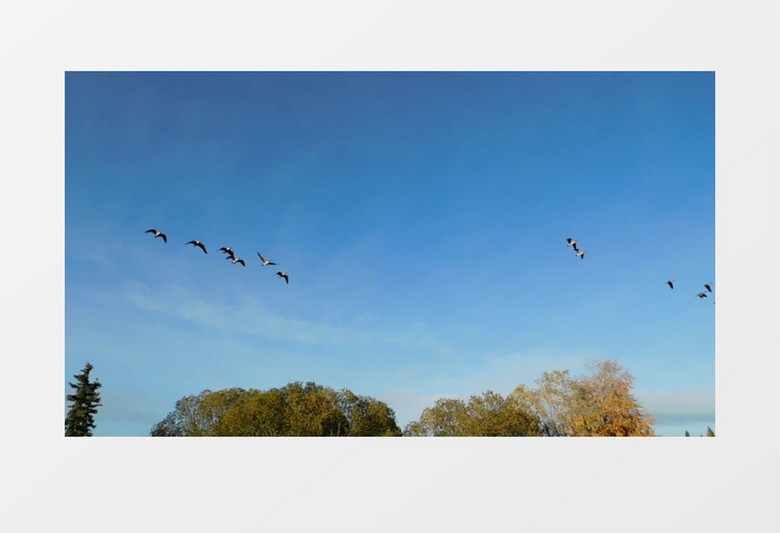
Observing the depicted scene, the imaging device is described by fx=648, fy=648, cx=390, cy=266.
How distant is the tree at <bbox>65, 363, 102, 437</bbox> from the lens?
78.6ft

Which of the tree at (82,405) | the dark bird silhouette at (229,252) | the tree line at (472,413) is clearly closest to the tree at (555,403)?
the tree line at (472,413)

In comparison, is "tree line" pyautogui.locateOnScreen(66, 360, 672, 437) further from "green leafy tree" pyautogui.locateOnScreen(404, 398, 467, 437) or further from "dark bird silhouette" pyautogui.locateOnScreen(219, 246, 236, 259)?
"dark bird silhouette" pyautogui.locateOnScreen(219, 246, 236, 259)

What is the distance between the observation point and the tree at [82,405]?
23969 mm

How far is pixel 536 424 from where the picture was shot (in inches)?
728

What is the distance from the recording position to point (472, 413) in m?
19.3

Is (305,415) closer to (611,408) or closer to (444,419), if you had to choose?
(444,419)

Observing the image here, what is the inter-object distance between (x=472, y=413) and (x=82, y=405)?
586 inches

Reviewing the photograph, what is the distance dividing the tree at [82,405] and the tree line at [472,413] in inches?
249

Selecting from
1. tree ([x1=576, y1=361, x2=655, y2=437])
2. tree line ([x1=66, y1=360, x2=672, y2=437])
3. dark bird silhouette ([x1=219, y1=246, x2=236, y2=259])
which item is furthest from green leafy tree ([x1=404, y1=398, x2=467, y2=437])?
dark bird silhouette ([x1=219, y1=246, x2=236, y2=259])
